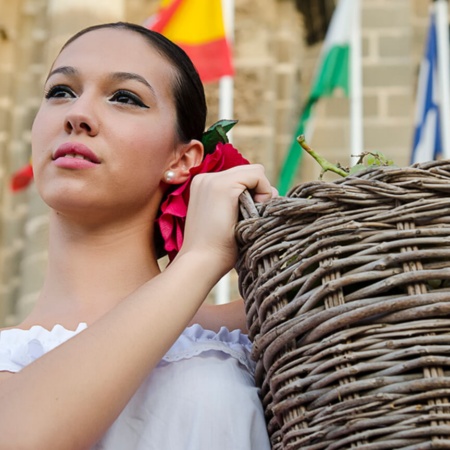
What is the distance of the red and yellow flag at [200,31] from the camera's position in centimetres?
497

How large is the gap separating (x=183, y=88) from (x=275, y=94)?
12.0ft

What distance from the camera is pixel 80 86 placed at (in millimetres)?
2141

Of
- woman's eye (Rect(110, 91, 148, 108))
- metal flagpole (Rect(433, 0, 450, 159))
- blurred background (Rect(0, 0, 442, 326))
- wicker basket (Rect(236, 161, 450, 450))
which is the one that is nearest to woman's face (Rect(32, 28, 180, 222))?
woman's eye (Rect(110, 91, 148, 108))

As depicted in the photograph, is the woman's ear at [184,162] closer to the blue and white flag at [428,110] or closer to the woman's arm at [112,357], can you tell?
the woman's arm at [112,357]

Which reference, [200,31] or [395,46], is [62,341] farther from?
[395,46]

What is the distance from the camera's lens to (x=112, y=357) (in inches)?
66.1

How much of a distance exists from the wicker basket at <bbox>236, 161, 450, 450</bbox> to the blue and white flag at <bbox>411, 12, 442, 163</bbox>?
3.66m

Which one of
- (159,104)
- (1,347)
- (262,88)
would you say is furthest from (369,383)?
(262,88)

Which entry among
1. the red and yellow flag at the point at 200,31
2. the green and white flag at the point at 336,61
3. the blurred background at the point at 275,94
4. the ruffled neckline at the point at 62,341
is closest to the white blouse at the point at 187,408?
the ruffled neckline at the point at 62,341

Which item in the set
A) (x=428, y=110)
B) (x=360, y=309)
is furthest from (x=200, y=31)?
(x=360, y=309)

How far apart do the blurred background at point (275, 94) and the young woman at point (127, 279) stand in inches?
129

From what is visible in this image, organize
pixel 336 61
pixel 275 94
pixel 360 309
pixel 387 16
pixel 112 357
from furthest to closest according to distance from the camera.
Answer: pixel 387 16, pixel 275 94, pixel 336 61, pixel 112 357, pixel 360 309

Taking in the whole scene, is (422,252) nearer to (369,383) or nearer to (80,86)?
(369,383)

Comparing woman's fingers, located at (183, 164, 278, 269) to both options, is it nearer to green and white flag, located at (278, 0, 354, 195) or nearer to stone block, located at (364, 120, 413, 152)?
green and white flag, located at (278, 0, 354, 195)
